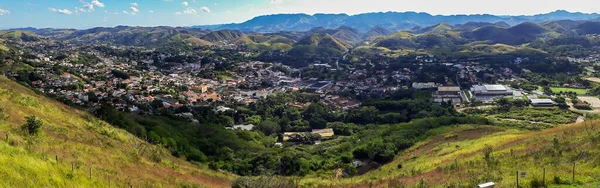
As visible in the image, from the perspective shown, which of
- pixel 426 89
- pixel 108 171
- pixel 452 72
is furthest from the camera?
pixel 452 72

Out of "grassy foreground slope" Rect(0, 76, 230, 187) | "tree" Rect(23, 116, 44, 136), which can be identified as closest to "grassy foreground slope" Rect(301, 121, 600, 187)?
"grassy foreground slope" Rect(0, 76, 230, 187)

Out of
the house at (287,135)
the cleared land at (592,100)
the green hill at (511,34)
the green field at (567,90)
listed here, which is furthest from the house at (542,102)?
the green hill at (511,34)

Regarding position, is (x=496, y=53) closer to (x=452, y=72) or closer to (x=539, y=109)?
(x=452, y=72)

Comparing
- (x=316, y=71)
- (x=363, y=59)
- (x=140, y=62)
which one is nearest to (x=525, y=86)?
(x=316, y=71)

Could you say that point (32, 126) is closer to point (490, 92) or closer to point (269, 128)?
point (269, 128)

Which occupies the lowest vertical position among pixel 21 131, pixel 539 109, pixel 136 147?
pixel 539 109

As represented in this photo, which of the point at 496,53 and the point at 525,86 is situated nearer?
the point at 525,86

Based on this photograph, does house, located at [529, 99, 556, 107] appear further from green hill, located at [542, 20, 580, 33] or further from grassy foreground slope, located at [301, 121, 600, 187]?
green hill, located at [542, 20, 580, 33]

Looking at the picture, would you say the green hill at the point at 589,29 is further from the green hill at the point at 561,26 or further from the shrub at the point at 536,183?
the shrub at the point at 536,183
